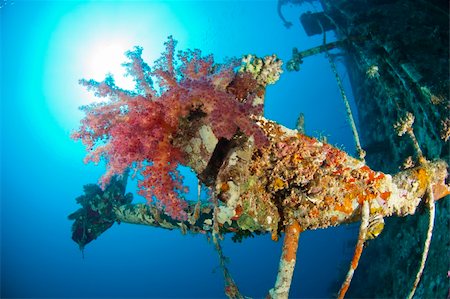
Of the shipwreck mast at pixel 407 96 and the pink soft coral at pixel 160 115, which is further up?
the pink soft coral at pixel 160 115

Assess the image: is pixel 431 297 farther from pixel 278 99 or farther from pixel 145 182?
pixel 278 99

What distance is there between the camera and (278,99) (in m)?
114

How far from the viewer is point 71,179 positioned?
81062 millimetres

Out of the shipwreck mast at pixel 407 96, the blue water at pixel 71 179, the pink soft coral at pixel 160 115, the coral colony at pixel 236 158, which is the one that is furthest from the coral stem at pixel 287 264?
the blue water at pixel 71 179

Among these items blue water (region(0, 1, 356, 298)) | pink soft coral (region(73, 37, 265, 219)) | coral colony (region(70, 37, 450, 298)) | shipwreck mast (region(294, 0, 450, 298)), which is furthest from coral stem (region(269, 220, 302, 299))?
blue water (region(0, 1, 356, 298))

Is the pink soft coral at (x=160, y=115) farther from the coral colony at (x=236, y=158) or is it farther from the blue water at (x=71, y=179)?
the blue water at (x=71, y=179)

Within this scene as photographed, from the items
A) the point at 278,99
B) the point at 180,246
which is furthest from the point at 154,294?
the point at 278,99

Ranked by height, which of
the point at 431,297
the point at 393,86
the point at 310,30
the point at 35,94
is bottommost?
the point at 431,297

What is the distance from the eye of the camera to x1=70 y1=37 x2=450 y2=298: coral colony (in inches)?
84.5

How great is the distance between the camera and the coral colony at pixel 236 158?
2.15 metres

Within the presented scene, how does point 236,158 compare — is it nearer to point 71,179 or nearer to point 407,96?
point 407,96

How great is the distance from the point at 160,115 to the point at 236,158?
74 centimetres

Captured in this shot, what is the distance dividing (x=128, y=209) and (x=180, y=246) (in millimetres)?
70057

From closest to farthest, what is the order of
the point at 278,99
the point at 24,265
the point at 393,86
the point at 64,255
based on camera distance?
the point at 393,86
the point at 24,265
the point at 64,255
the point at 278,99
